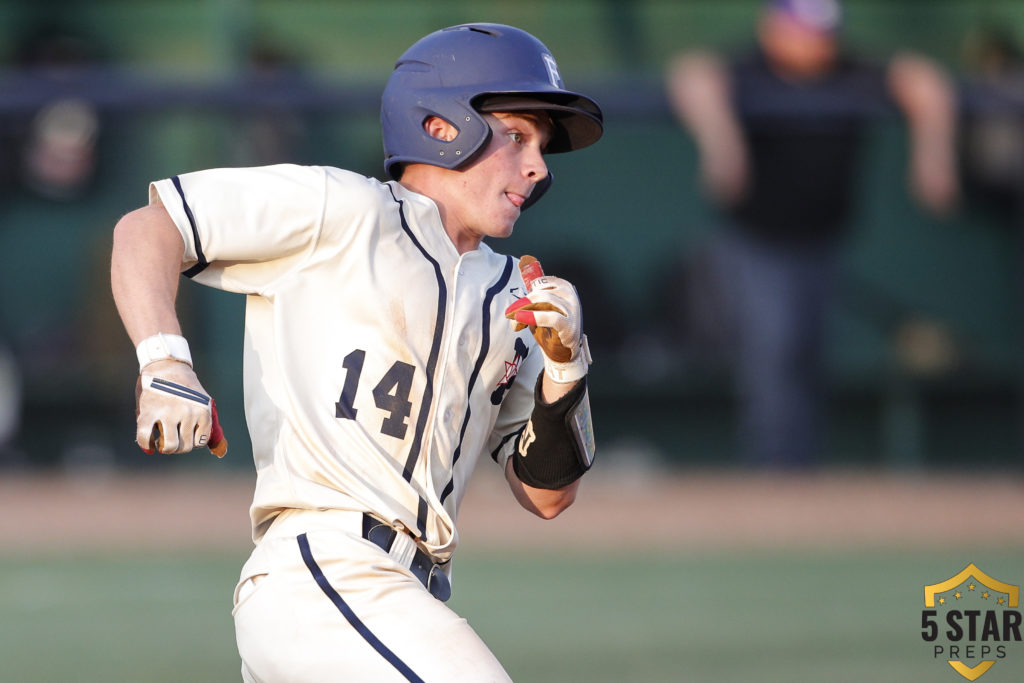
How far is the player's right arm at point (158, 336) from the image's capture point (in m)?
2.51

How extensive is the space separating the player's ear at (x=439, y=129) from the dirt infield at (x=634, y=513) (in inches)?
230

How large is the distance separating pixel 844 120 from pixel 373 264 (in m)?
8.35

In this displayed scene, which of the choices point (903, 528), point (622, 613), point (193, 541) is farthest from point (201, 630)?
point (903, 528)

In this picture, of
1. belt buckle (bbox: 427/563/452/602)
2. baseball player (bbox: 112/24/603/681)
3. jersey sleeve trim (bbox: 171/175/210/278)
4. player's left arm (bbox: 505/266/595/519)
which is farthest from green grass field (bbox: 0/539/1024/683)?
jersey sleeve trim (bbox: 171/175/210/278)

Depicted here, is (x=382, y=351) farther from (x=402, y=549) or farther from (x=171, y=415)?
(x=171, y=415)

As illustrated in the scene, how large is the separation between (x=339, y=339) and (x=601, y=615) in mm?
4064

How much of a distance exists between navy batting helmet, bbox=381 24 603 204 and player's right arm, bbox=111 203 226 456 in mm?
614

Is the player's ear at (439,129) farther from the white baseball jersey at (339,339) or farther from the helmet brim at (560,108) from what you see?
the white baseball jersey at (339,339)

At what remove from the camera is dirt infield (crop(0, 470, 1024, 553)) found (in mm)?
8820

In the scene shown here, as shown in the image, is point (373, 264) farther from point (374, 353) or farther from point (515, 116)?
point (515, 116)

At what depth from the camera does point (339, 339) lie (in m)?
2.90

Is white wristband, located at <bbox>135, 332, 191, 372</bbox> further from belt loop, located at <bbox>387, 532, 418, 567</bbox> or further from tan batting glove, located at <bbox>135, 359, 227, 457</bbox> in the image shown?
belt loop, located at <bbox>387, 532, 418, 567</bbox>

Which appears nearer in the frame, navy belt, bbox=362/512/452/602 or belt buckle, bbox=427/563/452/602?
navy belt, bbox=362/512/452/602

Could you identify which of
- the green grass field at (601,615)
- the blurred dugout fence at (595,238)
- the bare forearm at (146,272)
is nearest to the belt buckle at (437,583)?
the bare forearm at (146,272)
